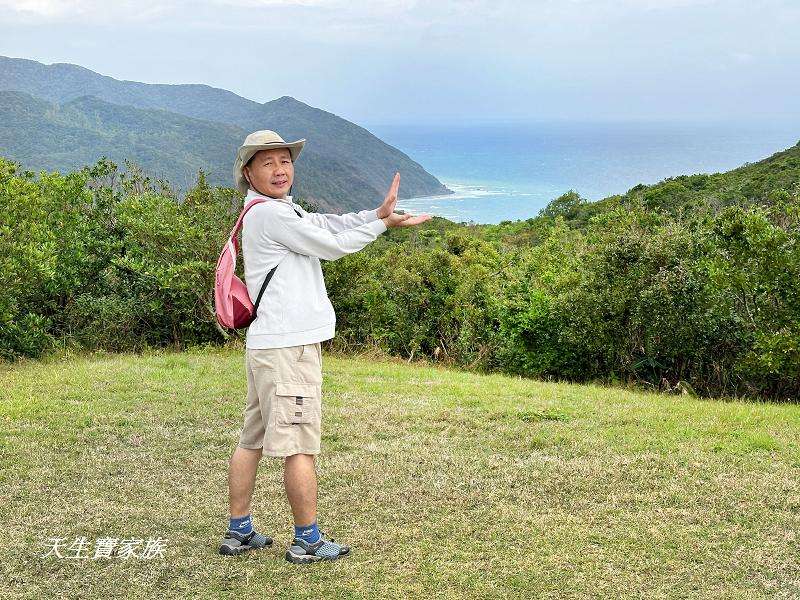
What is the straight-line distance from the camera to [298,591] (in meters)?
4.28

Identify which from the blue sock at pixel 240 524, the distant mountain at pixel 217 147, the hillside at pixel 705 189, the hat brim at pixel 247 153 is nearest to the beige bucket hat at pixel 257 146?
the hat brim at pixel 247 153

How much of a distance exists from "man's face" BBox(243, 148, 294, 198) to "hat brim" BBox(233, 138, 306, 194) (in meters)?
0.04

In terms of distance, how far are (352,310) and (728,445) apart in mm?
9444

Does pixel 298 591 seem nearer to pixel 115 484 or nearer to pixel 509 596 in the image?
pixel 509 596

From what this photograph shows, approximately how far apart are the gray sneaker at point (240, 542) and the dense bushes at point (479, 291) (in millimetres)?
7566

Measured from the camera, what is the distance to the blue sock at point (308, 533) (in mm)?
4562

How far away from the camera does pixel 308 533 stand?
180 inches

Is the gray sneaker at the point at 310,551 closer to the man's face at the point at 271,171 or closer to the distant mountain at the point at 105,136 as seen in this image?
the man's face at the point at 271,171

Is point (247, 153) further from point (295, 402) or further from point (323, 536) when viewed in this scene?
point (323, 536)

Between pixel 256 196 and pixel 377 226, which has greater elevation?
pixel 256 196

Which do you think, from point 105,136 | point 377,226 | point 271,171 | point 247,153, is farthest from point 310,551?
point 105,136

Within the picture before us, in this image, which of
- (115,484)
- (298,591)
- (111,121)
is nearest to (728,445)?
(298,591)

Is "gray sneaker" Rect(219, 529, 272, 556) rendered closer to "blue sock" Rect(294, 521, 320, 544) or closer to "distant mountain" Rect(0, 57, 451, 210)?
"blue sock" Rect(294, 521, 320, 544)

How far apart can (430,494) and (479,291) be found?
34.4ft
